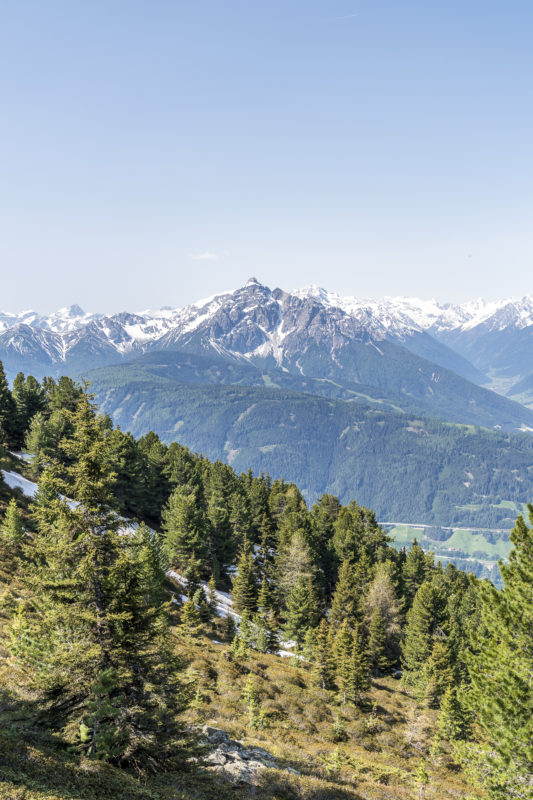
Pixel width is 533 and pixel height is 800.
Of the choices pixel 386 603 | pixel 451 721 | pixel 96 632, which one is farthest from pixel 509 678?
pixel 386 603

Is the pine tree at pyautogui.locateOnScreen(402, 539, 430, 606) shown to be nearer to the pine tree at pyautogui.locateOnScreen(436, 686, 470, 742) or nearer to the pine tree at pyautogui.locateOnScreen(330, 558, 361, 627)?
the pine tree at pyautogui.locateOnScreen(330, 558, 361, 627)

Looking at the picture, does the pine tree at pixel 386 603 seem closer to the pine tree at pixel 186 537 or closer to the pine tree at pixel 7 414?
the pine tree at pixel 186 537

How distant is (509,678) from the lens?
15.0 meters

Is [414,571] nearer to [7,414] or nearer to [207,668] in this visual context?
[207,668]

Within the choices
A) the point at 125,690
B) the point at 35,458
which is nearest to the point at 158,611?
the point at 125,690

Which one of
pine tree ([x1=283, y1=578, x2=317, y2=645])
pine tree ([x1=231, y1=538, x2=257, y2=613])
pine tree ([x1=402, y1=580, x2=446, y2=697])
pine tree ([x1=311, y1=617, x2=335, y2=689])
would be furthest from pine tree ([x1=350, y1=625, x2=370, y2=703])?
pine tree ([x1=231, y1=538, x2=257, y2=613])

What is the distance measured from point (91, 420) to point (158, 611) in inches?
270

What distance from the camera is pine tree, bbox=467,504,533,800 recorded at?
1465 centimetres

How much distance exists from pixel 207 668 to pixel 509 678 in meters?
25.0

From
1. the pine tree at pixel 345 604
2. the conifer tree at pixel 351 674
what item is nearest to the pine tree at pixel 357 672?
the conifer tree at pixel 351 674

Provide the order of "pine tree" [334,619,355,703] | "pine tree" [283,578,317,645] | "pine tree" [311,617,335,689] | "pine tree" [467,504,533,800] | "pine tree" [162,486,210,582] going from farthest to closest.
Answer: "pine tree" [283,578,317,645] → "pine tree" [162,486,210,582] → "pine tree" [311,617,335,689] → "pine tree" [334,619,355,703] → "pine tree" [467,504,533,800]

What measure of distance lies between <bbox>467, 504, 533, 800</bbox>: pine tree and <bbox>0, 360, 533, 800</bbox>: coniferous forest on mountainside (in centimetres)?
6

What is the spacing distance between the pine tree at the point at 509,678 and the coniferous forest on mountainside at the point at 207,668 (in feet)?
0.20

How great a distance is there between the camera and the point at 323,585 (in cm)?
6912
